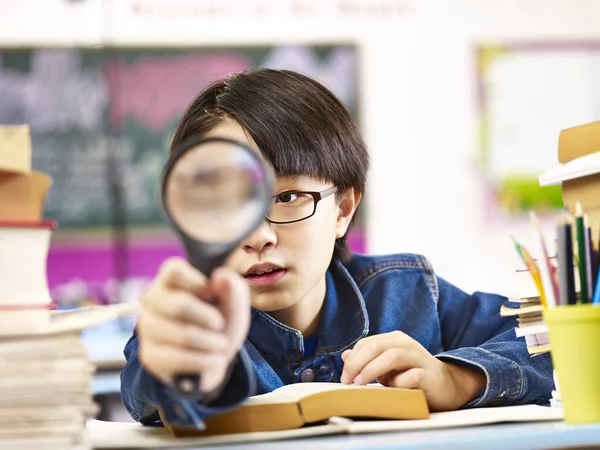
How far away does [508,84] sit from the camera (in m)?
4.36

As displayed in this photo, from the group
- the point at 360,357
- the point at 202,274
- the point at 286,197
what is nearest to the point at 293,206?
the point at 286,197

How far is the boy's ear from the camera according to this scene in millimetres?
1599

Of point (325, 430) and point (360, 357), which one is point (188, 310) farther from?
point (360, 357)

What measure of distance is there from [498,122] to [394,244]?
0.84 meters

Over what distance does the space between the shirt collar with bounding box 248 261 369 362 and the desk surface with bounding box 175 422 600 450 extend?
592mm

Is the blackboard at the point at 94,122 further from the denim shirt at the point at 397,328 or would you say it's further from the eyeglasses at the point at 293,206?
the eyeglasses at the point at 293,206

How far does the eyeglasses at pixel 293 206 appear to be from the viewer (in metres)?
1.38

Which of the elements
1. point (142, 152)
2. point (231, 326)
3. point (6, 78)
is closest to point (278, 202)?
point (231, 326)

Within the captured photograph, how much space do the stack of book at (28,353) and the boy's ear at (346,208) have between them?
0.79 metres

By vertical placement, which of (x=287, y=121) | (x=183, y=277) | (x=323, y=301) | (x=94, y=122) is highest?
(x=94, y=122)

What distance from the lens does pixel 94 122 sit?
13.5 feet

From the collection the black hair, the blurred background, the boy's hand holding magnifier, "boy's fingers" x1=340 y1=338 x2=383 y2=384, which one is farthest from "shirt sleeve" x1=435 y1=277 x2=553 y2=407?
the blurred background

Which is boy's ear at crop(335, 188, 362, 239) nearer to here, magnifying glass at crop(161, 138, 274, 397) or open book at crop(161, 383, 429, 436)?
open book at crop(161, 383, 429, 436)

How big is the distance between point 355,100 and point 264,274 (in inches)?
119
